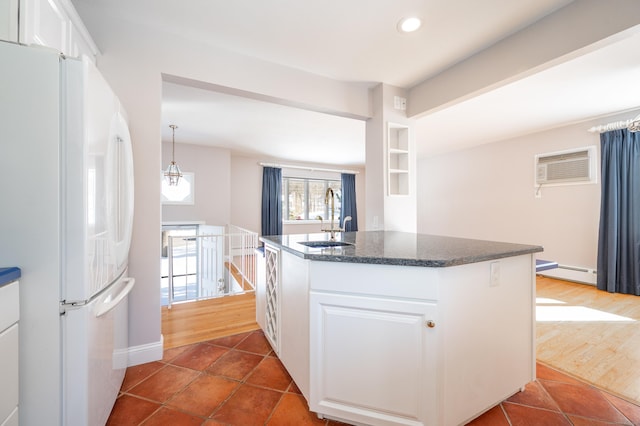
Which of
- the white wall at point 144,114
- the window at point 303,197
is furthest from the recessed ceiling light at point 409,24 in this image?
the window at point 303,197

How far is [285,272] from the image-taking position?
1.66 metres

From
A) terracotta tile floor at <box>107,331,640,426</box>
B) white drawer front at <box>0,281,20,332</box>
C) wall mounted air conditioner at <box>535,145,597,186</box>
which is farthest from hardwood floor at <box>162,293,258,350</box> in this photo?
wall mounted air conditioner at <box>535,145,597,186</box>

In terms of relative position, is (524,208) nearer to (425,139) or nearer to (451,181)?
(451,181)

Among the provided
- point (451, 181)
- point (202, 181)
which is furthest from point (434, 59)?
point (202, 181)

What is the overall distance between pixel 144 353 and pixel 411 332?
1.89 metres

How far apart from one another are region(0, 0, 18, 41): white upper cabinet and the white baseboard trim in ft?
6.06

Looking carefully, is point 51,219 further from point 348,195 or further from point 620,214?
point 348,195

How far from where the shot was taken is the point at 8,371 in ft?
2.67

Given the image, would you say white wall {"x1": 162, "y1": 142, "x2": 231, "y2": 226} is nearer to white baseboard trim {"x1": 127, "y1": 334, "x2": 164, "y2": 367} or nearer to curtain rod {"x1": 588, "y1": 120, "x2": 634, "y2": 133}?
white baseboard trim {"x1": 127, "y1": 334, "x2": 164, "y2": 367}

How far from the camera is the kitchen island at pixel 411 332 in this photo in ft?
3.85

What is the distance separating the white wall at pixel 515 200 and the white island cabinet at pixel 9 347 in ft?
18.9

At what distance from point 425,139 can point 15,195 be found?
5.21 meters

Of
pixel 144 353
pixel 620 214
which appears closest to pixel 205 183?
pixel 144 353

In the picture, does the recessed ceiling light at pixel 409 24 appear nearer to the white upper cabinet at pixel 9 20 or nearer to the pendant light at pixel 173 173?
the white upper cabinet at pixel 9 20
